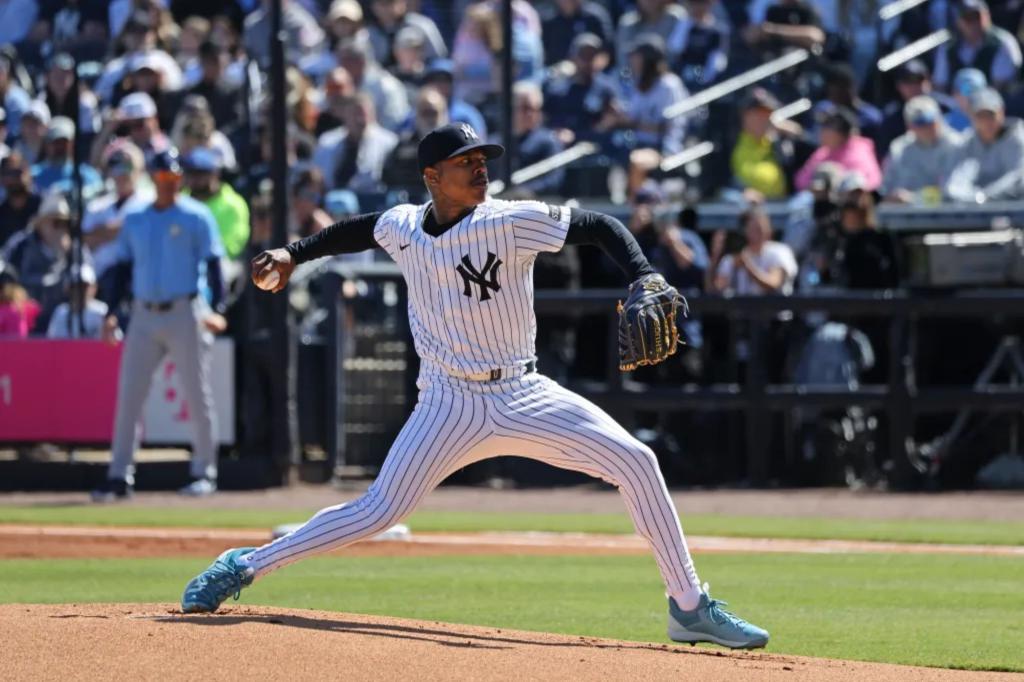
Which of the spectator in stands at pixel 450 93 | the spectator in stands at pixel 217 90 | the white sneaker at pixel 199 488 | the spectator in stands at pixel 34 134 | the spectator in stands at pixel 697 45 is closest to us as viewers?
the white sneaker at pixel 199 488

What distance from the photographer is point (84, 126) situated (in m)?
18.8

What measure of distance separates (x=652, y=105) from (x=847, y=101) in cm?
193

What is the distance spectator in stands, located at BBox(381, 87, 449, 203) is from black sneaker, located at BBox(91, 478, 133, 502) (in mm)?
3711

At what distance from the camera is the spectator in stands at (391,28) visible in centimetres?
1933

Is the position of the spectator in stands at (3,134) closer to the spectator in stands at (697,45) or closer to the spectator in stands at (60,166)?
the spectator in stands at (60,166)

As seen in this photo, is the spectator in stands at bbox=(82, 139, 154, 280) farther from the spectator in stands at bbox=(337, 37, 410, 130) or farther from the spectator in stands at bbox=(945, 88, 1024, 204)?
the spectator in stands at bbox=(945, 88, 1024, 204)

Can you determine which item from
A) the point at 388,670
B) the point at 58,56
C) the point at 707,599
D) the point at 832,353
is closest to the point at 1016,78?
the point at 832,353

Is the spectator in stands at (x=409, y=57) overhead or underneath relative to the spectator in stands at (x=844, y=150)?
overhead

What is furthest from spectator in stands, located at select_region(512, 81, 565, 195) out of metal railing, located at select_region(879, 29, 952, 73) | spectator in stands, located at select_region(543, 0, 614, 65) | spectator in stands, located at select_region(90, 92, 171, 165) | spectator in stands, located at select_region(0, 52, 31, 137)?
spectator in stands, located at select_region(0, 52, 31, 137)

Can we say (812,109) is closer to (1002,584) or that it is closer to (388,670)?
(1002,584)

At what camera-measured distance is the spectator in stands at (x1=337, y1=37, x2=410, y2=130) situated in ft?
58.8

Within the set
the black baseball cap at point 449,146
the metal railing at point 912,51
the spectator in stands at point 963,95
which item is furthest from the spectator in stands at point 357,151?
the black baseball cap at point 449,146

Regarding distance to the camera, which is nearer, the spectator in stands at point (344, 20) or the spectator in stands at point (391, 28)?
the spectator in stands at point (344, 20)

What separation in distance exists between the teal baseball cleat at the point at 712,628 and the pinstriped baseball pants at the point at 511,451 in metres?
0.07
